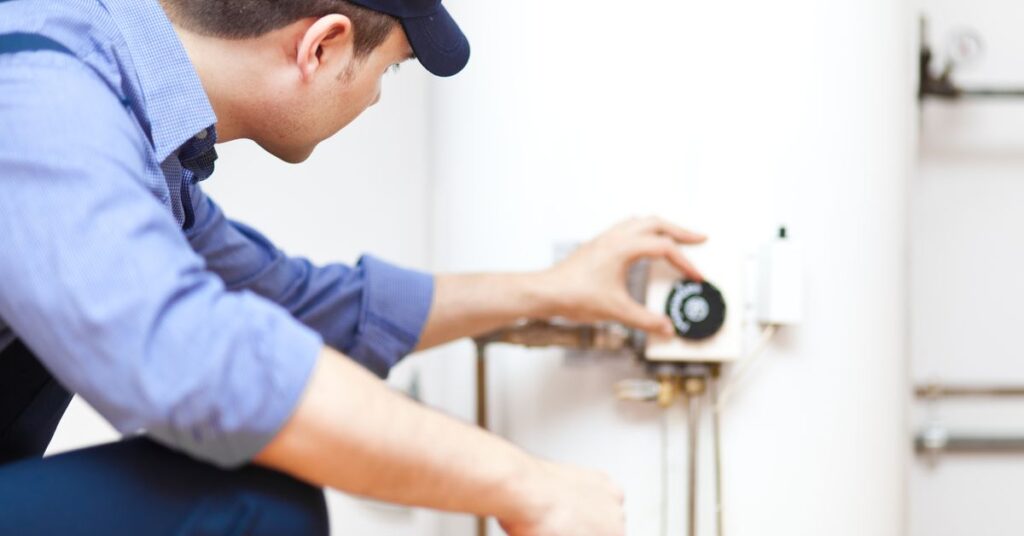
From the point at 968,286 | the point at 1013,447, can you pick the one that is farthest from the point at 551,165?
the point at 1013,447

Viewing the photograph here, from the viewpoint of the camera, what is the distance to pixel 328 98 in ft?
2.94

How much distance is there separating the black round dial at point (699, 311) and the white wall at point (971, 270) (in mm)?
645

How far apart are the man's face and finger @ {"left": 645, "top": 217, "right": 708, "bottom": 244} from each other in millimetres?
308

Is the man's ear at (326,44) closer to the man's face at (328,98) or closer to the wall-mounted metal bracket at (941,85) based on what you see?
the man's face at (328,98)

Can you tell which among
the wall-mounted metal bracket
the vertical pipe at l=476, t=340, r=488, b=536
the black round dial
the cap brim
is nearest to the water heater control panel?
the black round dial

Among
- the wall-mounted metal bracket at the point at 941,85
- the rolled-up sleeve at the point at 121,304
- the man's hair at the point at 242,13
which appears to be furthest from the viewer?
the wall-mounted metal bracket at the point at 941,85

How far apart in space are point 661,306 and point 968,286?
0.74 m

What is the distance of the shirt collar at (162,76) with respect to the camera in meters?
0.75

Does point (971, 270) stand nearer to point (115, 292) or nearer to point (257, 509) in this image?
point (257, 509)

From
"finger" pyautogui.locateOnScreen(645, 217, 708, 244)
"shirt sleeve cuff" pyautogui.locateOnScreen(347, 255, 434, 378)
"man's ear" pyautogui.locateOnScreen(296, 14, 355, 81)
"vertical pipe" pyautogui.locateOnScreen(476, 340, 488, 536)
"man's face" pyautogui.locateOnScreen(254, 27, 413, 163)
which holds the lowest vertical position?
"vertical pipe" pyautogui.locateOnScreen(476, 340, 488, 536)

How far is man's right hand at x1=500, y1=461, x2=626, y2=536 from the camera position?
2.29 ft

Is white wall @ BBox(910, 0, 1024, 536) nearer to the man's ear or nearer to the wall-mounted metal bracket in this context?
the wall-mounted metal bracket

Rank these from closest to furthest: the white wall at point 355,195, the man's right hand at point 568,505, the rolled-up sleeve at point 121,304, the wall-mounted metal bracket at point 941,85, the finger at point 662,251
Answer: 1. the rolled-up sleeve at point 121,304
2. the man's right hand at point 568,505
3. the finger at point 662,251
4. the wall-mounted metal bracket at point 941,85
5. the white wall at point 355,195

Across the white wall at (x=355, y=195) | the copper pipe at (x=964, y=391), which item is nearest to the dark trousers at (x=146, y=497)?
the white wall at (x=355, y=195)
